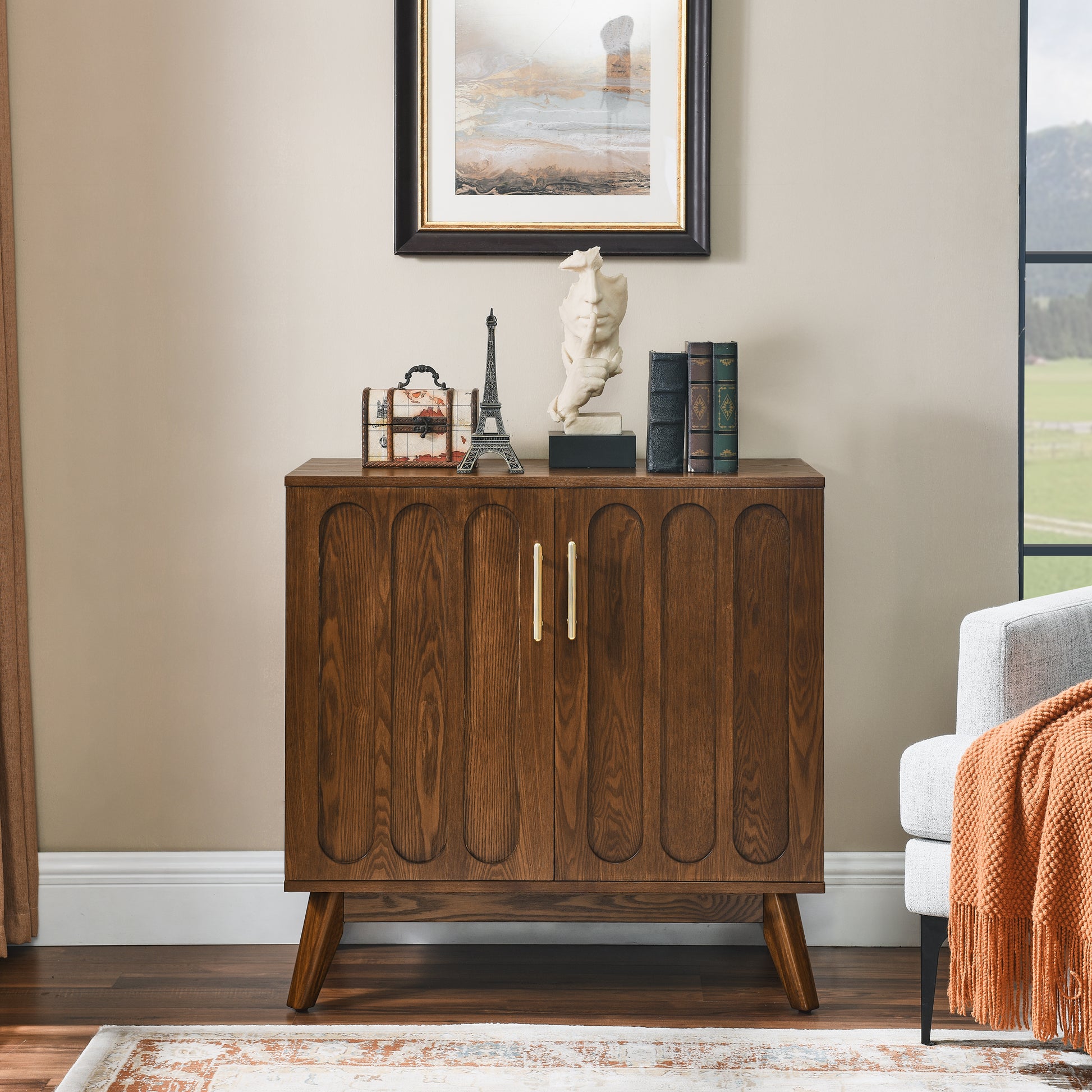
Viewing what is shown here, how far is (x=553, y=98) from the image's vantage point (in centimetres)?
221

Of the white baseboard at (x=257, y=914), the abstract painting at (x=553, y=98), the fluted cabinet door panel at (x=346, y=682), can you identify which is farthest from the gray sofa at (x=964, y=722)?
the abstract painting at (x=553, y=98)

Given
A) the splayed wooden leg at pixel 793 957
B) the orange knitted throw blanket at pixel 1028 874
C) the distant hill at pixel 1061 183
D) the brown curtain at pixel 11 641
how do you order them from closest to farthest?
1. the orange knitted throw blanket at pixel 1028 874
2. the splayed wooden leg at pixel 793 957
3. the brown curtain at pixel 11 641
4. the distant hill at pixel 1061 183

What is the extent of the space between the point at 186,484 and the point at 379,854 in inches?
35.9

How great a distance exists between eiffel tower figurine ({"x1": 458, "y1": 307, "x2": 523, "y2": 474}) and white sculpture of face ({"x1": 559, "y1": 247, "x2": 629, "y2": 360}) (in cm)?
16

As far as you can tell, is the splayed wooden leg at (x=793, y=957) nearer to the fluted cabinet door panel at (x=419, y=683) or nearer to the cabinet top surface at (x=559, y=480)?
the fluted cabinet door panel at (x=419, y=683)

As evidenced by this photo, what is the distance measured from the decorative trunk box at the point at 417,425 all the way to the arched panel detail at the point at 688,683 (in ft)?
1.44

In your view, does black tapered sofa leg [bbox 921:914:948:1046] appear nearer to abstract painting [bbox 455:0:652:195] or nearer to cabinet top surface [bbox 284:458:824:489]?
cabinet top surface [bbox 284:458:824:489]

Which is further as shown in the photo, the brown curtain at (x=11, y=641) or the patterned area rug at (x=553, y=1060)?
the brown curtain at (x=11, y=641)

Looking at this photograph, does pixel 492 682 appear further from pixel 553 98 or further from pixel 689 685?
pixel 553 98

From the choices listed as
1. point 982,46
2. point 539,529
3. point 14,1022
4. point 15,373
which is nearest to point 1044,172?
point 982,46

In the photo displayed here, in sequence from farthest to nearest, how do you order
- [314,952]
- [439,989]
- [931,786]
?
1. [439,989]
2. [314,952]
3. [931,786]

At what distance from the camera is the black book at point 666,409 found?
1944mm

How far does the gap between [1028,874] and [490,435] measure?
115cm

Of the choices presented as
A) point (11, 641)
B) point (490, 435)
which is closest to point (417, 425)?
point (490, 435)
